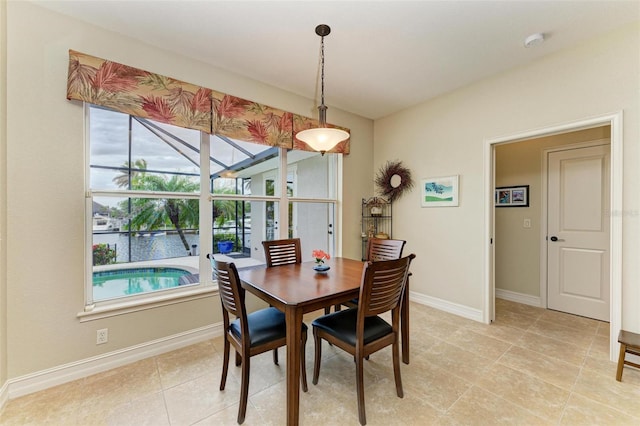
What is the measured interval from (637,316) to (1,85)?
5166 millimetres

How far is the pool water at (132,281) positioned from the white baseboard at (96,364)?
1.58ft

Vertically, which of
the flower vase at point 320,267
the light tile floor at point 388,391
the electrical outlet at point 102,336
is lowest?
the light tile floor at point 388,391

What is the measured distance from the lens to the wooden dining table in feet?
5.08

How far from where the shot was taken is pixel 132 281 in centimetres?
248

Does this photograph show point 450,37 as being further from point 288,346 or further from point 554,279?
point 554,279

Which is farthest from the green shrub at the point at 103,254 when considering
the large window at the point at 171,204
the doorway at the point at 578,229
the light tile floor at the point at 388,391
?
the doorway at the point at 578,229

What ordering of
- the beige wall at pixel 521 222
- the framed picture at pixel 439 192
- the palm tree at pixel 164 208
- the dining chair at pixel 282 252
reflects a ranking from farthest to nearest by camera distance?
the beige wall at pixel 521 222 → the framed picture at pixel 439 192 → the dining chair at pixel 282 252 → the palm tree at pixel 164 208

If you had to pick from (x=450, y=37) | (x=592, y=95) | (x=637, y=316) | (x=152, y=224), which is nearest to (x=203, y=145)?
(x=152, y=224)

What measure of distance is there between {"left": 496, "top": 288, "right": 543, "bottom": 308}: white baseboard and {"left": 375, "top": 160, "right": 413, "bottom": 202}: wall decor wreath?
2.15m

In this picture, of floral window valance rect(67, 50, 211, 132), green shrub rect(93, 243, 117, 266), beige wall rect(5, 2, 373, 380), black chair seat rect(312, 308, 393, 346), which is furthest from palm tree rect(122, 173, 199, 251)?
black chair seat rect(312, 308, 393, 346)

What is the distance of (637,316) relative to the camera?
2219 mm

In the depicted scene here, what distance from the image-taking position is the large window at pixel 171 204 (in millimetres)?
2330

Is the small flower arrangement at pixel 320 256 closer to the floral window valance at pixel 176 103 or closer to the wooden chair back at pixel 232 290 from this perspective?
the wooden chair back at pixel 232 290

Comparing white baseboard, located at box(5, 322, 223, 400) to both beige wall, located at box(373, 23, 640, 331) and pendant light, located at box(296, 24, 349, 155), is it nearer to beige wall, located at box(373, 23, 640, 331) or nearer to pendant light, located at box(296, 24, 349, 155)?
pendant light, located at box(296, 24, 349, 155)
